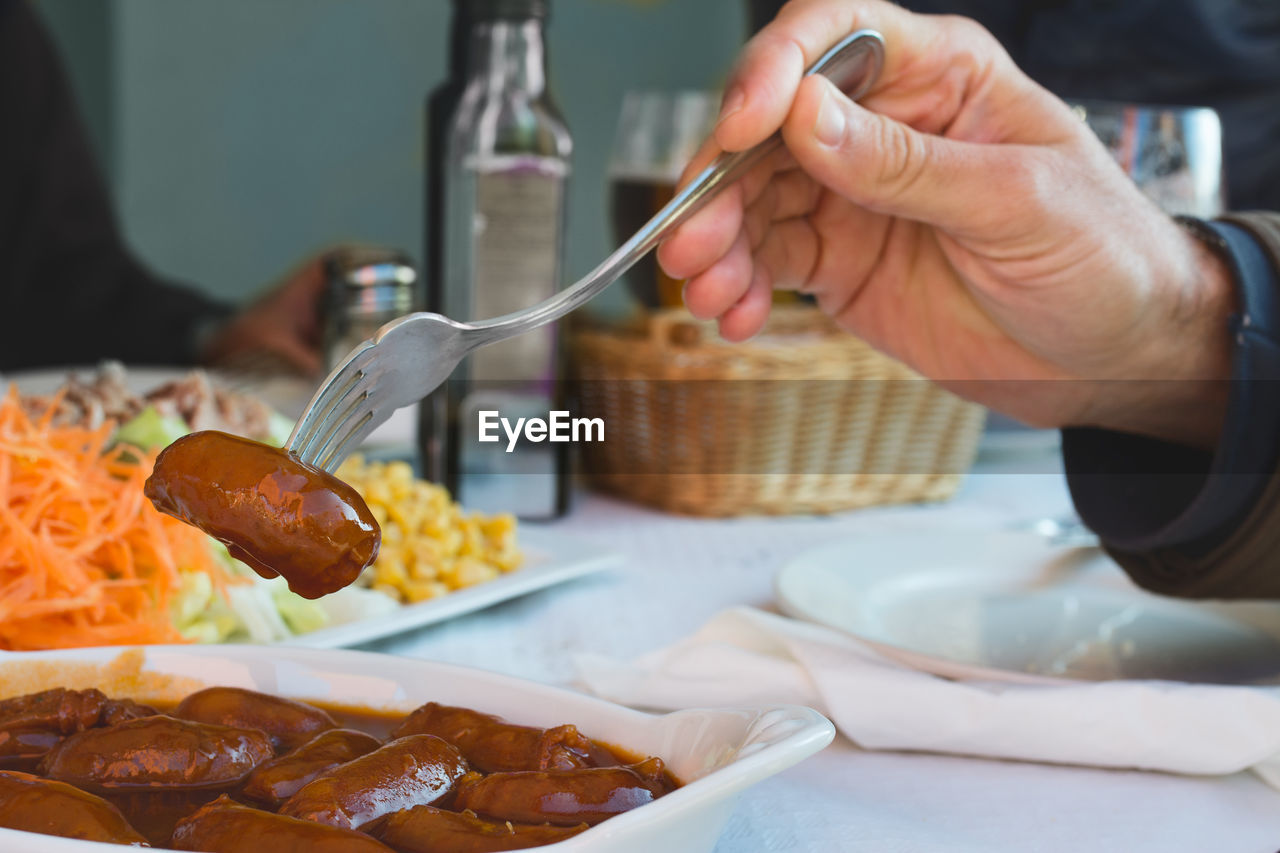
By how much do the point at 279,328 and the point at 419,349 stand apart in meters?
2.15

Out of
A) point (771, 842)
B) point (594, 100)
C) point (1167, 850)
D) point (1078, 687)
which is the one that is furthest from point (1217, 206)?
point (594, 100)

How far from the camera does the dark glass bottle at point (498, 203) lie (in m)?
1.59

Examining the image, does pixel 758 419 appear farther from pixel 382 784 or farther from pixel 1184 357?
pixel 382 784

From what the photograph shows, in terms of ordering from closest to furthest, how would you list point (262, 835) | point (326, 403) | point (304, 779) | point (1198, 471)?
point (262, 835)
point (304, 779)
point (326, 403)
point (1198, 471)

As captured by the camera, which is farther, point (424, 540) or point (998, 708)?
point (424, 540)

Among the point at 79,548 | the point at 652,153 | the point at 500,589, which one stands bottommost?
the point at 500,589

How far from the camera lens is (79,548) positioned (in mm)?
999

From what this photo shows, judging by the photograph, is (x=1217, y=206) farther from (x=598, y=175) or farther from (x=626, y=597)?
(x=598, y=175)

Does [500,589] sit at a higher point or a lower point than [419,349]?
lower

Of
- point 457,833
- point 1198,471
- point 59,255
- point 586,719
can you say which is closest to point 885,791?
point 586,719

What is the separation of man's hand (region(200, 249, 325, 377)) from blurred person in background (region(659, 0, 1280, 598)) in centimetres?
171

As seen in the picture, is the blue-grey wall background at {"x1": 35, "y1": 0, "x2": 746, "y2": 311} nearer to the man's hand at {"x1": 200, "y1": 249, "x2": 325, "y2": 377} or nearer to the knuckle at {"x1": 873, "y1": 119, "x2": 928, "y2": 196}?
the man's hand at {"x1": 200, "y1": 249, "x2": 325, "y2": 377}

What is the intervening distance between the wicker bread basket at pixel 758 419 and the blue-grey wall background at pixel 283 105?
13.2 feet

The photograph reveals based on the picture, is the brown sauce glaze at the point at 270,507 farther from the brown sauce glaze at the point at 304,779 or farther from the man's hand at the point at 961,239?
the man's hand at the point at 961,239
